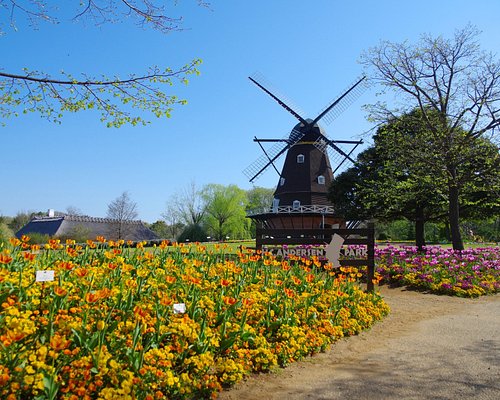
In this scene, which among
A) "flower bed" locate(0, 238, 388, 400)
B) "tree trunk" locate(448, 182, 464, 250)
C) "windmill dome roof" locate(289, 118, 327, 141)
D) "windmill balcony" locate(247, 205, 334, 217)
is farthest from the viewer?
"windmill dome roof" locate(289, 118, 327, 141)

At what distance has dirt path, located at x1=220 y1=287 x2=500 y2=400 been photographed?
368cm

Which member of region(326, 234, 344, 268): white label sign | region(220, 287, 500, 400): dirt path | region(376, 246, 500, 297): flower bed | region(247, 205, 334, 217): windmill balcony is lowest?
region(220, 287, 500, 400): dirt path

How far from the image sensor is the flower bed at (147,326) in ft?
9.79

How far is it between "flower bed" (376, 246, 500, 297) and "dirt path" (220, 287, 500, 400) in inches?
130

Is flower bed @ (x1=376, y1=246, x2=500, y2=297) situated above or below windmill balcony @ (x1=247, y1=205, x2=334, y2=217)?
below

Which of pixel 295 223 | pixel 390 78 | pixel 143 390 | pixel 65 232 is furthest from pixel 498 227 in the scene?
pixel 143 390

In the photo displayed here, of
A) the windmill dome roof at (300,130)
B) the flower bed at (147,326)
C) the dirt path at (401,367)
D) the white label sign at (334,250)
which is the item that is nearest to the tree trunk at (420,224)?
the windmill dome roof at (300,130)

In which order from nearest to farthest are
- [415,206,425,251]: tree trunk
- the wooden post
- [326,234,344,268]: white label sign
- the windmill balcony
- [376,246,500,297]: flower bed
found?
the wooden post → [326,234,344,268]: white label sign → [376,246,500,297]: flower bed → [415,206,425,251]: tree trunk → the windmill balcony

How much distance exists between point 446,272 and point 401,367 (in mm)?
8083

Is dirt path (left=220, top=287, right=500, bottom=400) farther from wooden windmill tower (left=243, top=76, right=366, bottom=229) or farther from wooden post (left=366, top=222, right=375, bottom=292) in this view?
wooden windmill tower (left=243, top=76, right=366, bottom=229)

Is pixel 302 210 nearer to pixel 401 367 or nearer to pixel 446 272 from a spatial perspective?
pixel 446 272

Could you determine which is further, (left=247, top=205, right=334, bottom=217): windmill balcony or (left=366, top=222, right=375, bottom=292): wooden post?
(left=247, top=205, right=334, bottom=217): windmill balcony

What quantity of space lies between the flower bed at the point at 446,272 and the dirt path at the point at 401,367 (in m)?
3.31

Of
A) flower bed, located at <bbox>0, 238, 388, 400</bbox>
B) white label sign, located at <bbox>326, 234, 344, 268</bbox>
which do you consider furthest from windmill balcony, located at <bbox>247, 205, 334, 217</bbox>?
flower bed, located at <bbox>0, 238, 388, 400</bbox>
